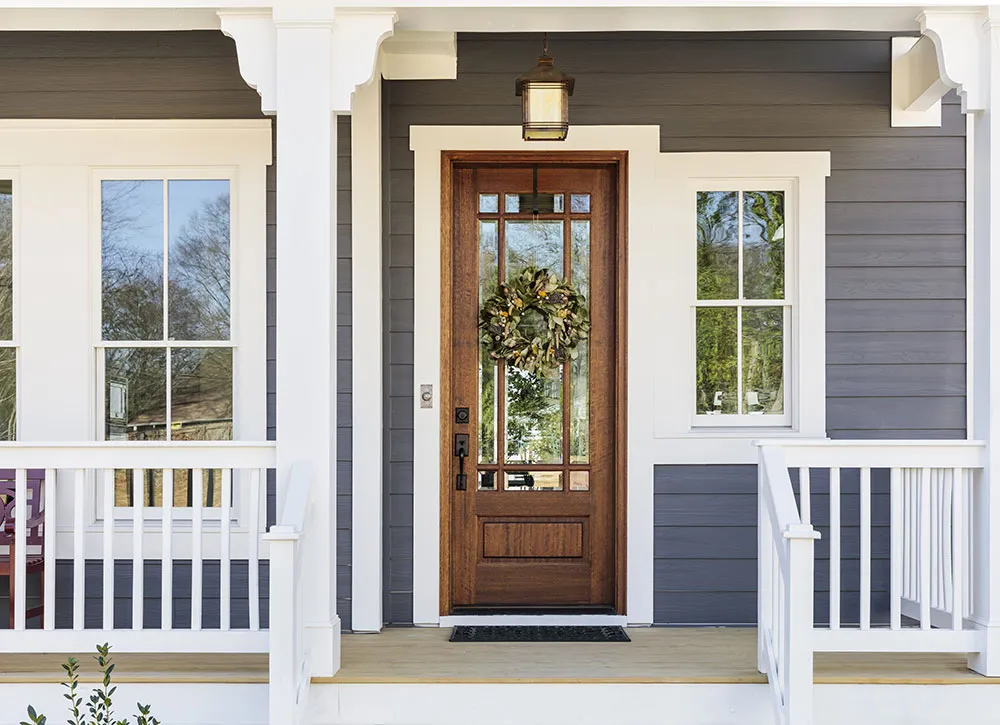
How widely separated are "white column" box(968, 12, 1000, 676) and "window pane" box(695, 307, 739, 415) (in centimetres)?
119

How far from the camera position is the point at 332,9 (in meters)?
3.39

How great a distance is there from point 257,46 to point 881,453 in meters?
2.60

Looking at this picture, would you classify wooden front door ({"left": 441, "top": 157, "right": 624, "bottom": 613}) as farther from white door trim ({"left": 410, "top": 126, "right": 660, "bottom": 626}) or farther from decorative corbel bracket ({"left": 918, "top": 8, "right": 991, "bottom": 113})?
decorative corbel bracket ({"left": 918, "top": 8, "right": 991, "bottom": 113})

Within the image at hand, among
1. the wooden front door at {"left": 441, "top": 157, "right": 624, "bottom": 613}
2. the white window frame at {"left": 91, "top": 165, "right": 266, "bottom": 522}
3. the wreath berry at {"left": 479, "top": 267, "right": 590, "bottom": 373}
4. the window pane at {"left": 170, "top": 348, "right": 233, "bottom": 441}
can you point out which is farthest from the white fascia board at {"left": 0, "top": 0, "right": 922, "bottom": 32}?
the window pane at {"left": 170, "top": 348, "right": 233, "bottom": 441}

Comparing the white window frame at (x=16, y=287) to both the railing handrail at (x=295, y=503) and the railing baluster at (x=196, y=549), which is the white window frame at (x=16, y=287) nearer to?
the railing baluster at (x=196, y=549)

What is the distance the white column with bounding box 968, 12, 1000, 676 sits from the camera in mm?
3418

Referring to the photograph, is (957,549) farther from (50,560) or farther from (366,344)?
(50,560)

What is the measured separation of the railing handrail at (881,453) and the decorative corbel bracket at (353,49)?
1.88m

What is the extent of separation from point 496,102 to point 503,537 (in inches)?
77.5

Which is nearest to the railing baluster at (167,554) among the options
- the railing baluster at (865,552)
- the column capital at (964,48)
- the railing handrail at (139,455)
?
the railing handrail at (139,455)

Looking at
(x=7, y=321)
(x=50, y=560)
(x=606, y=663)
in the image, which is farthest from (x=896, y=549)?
(x=7, y=321)

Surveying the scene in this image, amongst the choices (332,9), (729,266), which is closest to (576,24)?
(332,9)

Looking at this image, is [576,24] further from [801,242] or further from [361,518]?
[361,518]

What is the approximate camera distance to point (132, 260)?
444 centimetres
